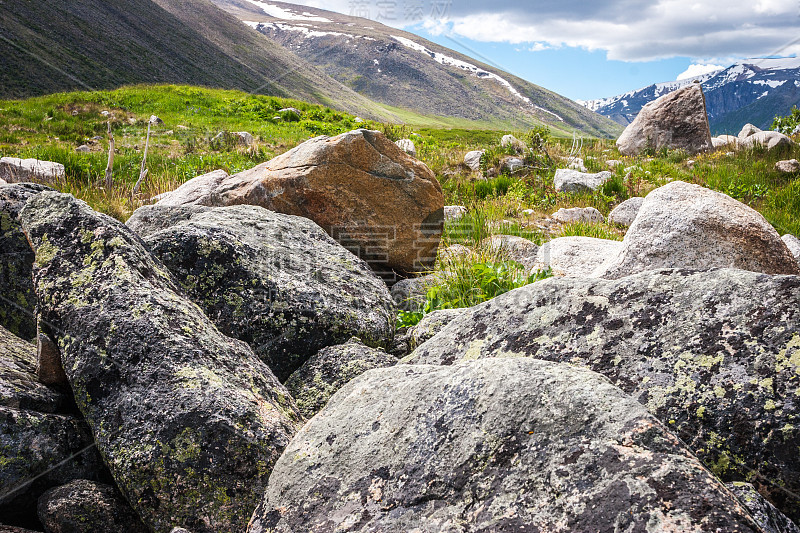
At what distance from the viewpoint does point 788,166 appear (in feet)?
43.5

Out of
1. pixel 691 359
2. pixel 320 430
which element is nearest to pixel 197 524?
pixel 320 430

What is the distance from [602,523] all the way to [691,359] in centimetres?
123

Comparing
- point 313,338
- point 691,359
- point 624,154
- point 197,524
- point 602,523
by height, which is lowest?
point 197,524

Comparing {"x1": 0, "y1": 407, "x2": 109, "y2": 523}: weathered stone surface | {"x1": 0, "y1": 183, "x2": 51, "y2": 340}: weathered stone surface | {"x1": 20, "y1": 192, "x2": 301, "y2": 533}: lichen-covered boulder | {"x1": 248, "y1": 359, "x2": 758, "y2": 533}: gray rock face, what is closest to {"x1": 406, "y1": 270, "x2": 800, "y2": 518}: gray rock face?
{"x1": 248, "y1": 359, "x2": 758, "y2": 533}: gray rock face

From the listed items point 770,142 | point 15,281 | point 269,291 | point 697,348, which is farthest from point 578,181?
point 15,281

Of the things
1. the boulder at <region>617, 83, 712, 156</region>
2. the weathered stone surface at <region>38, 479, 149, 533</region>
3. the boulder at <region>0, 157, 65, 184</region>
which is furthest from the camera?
the boulder at <region>617, 83, 712, 156</region>

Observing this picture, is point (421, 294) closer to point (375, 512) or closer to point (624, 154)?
point (375, 512)

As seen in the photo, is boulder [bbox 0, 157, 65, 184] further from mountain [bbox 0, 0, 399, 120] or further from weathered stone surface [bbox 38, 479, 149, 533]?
mountain [bbox 0, 0, 399, 120]

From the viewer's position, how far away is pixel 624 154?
862 inches

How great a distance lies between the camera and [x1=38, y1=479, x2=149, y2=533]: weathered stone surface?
2.05 metres

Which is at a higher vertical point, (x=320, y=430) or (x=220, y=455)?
(x=320, y=430)

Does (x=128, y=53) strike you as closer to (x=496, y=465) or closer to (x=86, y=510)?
(x=86, y=510)

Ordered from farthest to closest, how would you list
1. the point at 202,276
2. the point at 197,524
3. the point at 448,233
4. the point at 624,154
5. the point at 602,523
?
the point at 624,154 → the point at 448,233 → the point at 202,276 → the point at 197,524 → the point at 602,523

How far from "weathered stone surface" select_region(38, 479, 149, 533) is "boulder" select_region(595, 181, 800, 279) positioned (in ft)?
15.1
